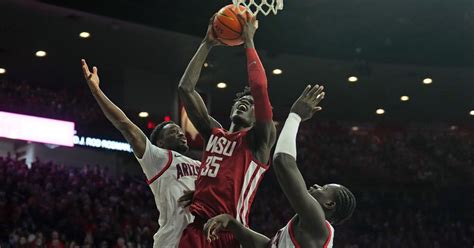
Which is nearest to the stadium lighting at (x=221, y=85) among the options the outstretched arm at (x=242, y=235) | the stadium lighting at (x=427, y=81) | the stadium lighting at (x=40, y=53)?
the stadium lighting at (x=40, y=53)

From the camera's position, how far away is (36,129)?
17.4m

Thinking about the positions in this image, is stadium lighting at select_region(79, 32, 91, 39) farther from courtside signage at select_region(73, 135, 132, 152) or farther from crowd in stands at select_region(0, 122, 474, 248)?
crowd in stands at select_region(0, 122, 474, 248)

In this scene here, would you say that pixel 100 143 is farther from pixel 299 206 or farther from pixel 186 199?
pixel 299 206

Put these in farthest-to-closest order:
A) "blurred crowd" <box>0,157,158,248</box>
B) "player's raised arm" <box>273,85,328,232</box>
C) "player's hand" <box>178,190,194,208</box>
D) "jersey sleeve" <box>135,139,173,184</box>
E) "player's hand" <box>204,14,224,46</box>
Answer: "blurred crowd" <box>0,157,158,248</box> < "jersey sleeve" <box>135,139,173,184</box> < "player's hand" <box>204,14,224,46</box> < "player's hand" <box>178,190,194,208</box> < "player's raised arm" <box>273,85,328,232</box>

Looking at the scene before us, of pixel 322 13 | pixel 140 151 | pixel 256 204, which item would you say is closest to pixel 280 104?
pixel 256 204

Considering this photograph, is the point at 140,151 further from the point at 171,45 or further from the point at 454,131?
the point at 454,131

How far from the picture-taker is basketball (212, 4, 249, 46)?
457 cm

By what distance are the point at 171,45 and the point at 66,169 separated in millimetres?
4071

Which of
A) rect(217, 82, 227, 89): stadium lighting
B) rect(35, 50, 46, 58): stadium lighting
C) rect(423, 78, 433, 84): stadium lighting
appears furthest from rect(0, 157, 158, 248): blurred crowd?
rect(423, 78, 433, 84): stadium lighting

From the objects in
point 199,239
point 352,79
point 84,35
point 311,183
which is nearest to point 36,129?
point 84,35

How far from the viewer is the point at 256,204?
63.6 feet

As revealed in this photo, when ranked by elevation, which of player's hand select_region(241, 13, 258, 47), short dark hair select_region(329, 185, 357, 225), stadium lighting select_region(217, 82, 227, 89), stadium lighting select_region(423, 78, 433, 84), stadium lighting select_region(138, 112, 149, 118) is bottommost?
short dark hair select_region(329, 185, 357, 225)

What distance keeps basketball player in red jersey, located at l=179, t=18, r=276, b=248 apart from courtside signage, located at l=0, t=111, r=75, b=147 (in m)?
13.0

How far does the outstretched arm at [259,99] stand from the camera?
426 centimetres
